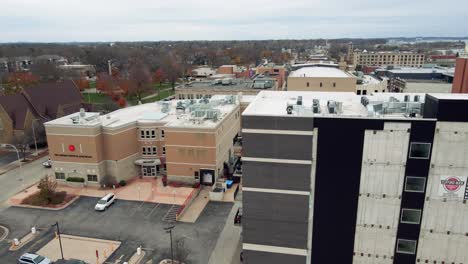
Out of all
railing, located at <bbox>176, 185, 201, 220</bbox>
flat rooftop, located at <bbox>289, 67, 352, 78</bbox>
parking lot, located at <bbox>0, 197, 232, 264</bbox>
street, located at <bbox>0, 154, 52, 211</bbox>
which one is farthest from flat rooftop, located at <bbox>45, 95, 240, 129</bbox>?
flat rooftop, located at <bbox>289, 67, 352, 78</bbox>

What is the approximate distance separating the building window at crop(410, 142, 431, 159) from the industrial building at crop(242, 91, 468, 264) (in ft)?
0.19

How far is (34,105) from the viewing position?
224 feet

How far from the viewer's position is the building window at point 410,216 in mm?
22484

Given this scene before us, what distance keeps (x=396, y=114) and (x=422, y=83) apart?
7527cm

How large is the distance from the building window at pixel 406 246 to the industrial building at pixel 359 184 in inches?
2.5

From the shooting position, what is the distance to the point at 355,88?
68.2 metres

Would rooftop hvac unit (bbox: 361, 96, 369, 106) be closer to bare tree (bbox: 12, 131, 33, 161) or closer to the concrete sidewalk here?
the concrete sidewalk

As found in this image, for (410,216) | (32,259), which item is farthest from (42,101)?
(410,216)

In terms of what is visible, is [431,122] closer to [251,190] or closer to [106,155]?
[251,190]

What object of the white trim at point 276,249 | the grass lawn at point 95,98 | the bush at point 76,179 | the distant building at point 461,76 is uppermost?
the distant building at point 461,76

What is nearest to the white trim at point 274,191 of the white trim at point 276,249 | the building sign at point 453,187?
the white trim at point 276,249

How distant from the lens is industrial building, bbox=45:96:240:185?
45.1 meters

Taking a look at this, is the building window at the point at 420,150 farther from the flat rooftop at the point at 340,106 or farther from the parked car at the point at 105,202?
the parked car at the point at 105,202

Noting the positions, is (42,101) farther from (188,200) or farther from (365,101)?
(365,101)
